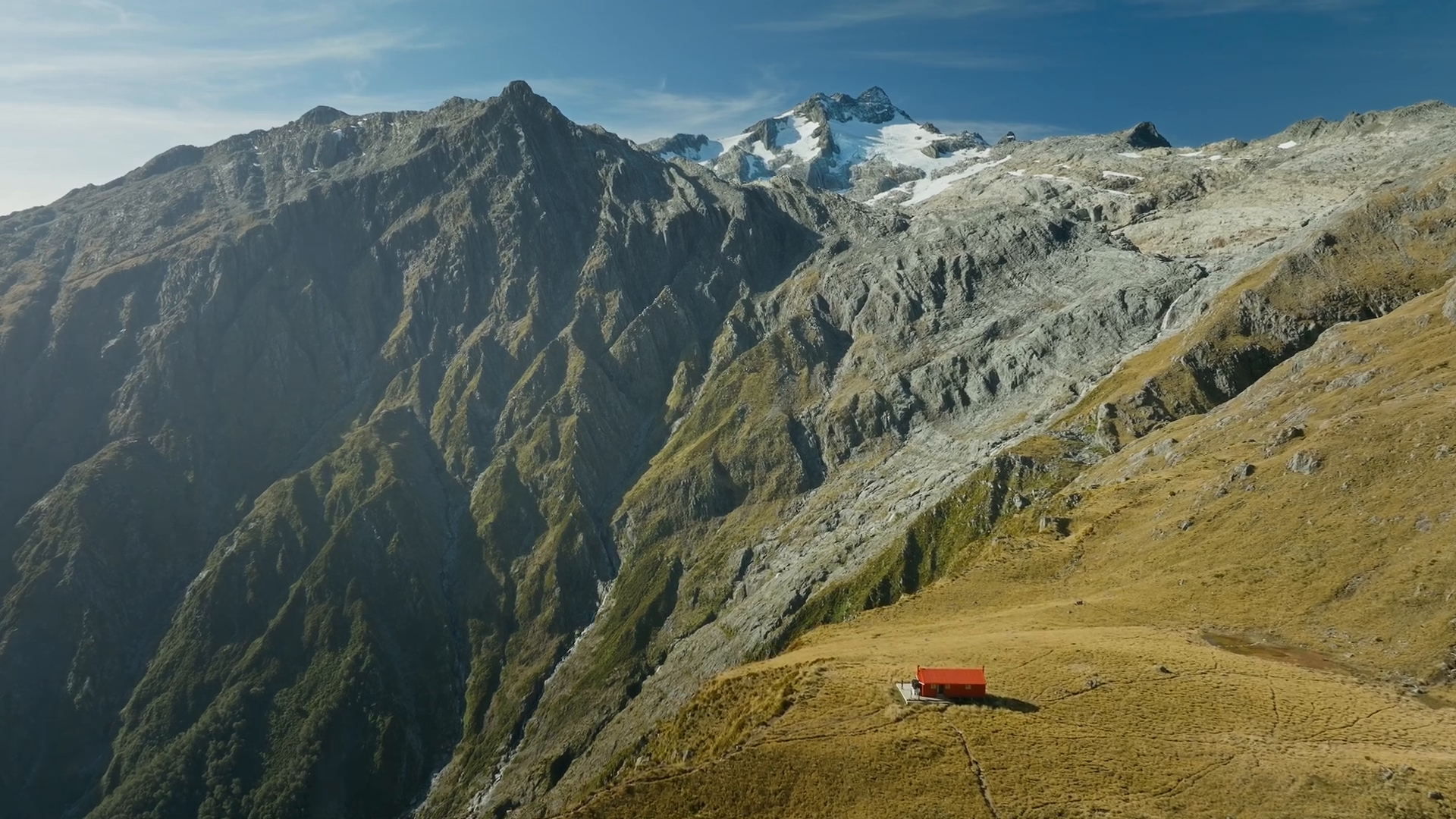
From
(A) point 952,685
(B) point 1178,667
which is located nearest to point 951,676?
(A) point 952,685

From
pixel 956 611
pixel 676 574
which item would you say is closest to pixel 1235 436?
pixel 956 611

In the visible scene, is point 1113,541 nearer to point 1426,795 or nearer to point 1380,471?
point 1380,471

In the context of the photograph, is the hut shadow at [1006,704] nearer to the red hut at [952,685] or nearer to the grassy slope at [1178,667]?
the grassy slope at [1178,667]

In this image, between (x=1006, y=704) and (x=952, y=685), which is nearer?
(x=1006, y=704)

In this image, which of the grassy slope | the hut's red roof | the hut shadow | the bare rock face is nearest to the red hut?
the hut's red roof

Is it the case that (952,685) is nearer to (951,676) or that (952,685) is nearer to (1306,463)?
(951,676)

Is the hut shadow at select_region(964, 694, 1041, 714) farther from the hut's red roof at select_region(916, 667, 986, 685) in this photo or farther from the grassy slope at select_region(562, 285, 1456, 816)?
the hut's red roof at select_region(916, 667, 986, 685)
